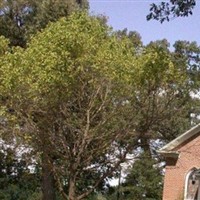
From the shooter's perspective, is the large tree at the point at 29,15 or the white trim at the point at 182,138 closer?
the white trim at the point at 182,138

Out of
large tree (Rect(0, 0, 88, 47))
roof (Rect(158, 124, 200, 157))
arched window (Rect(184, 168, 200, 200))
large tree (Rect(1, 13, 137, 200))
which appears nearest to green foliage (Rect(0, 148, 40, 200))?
large tree (Rect(0, 0, 88, 47))

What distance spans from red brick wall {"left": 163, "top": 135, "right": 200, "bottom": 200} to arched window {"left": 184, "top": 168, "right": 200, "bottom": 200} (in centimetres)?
18

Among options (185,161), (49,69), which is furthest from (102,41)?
(185,161)

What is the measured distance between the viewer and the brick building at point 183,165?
81.1 feet

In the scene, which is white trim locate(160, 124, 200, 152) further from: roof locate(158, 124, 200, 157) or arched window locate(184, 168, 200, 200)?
arched window locate(184, 168, 200, 200)

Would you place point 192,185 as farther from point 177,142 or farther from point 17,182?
point 17,182

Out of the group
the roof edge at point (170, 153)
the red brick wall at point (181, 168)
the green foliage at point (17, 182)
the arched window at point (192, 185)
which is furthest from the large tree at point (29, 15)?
the arched window at point (192, 185)

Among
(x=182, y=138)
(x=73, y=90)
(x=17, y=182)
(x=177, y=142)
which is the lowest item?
(x=17, y=182)

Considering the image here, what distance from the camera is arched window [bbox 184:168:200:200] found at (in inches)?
961

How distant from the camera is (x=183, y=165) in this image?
25.0 meters

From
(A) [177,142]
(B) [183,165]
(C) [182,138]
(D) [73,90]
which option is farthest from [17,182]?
(D) [73,90]

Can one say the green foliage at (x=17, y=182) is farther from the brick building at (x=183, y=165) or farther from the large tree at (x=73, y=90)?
the large tree at (x=73, y=90)

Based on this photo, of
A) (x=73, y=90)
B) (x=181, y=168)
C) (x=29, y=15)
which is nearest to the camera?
(x=73, y=90)

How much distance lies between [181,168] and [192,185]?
86cm
